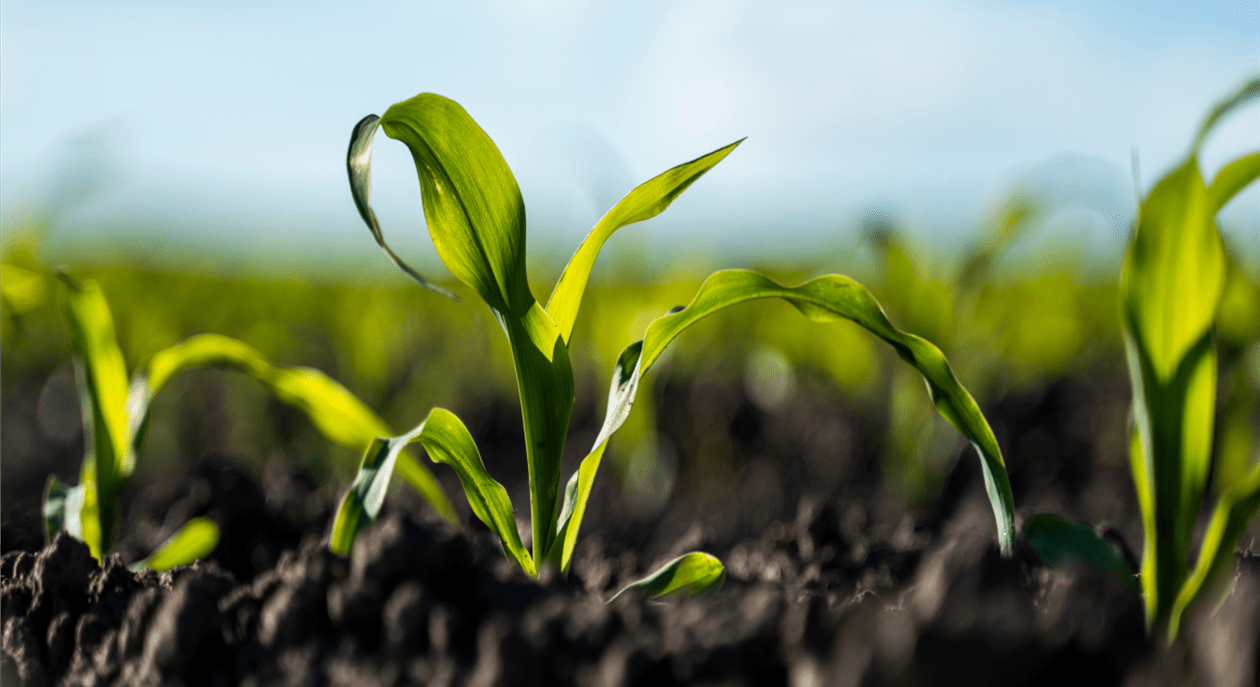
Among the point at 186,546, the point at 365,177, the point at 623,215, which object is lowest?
the point at 186,546

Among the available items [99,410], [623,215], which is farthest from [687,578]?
[99,410]

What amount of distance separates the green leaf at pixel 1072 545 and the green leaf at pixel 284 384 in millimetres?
695

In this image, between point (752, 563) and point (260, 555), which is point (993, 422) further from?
point (260, 555)

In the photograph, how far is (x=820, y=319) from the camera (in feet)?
2.71

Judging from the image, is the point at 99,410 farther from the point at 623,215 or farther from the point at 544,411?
the point at 623,215

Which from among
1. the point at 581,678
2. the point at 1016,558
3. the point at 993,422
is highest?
the point at 581,678

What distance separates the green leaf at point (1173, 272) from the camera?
0.69m

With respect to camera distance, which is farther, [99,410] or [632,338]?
[632,338]

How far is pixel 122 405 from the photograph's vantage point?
979 mm

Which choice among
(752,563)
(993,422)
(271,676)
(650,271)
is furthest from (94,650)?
(993,422)

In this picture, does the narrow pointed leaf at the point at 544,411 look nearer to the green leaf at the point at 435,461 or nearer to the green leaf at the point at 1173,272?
the green leaf at the point at 435,461

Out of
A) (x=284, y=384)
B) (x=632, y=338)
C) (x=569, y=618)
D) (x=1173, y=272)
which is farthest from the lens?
(x=632, y=338)

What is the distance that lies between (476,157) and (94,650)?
60cm

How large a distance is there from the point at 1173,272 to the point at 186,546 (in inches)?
46.4
